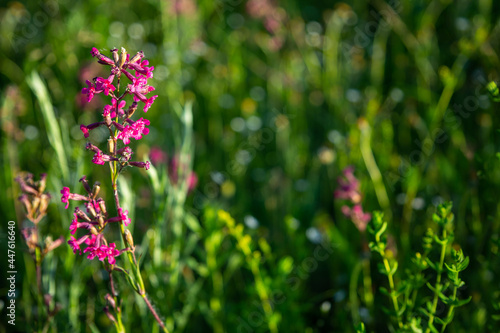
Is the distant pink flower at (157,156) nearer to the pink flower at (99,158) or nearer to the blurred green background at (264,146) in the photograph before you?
the blurred green background at (264,146)

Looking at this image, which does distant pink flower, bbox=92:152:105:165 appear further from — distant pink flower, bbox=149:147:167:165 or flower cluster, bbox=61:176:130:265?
distant pink flower, bbox=149:147:167:165

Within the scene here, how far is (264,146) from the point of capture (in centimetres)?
253

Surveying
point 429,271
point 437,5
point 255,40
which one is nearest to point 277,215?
point 429,271

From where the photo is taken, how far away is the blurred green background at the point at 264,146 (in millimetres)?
1557

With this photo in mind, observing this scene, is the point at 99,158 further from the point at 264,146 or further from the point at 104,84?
the point at 264,146

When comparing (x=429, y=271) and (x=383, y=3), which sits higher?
(x=383, y=3)

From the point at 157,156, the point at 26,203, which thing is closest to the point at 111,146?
the point at 26,203

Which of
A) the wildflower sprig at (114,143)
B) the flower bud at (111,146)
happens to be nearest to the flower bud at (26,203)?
the wildflower sprig at (114,143)

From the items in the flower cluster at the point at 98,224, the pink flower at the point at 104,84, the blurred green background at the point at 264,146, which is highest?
the pink flower at the point at 104,84

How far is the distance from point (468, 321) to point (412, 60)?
1.74m

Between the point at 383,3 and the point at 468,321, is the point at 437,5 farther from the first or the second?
the point at 468,321

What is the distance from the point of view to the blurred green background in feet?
5.11

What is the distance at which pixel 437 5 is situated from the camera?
297 centimetres

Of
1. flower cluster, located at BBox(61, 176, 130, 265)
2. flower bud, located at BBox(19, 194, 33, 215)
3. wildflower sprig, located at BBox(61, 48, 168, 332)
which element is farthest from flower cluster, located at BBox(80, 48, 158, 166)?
flower bud, located at BBox(19, 194, 33, 215)
